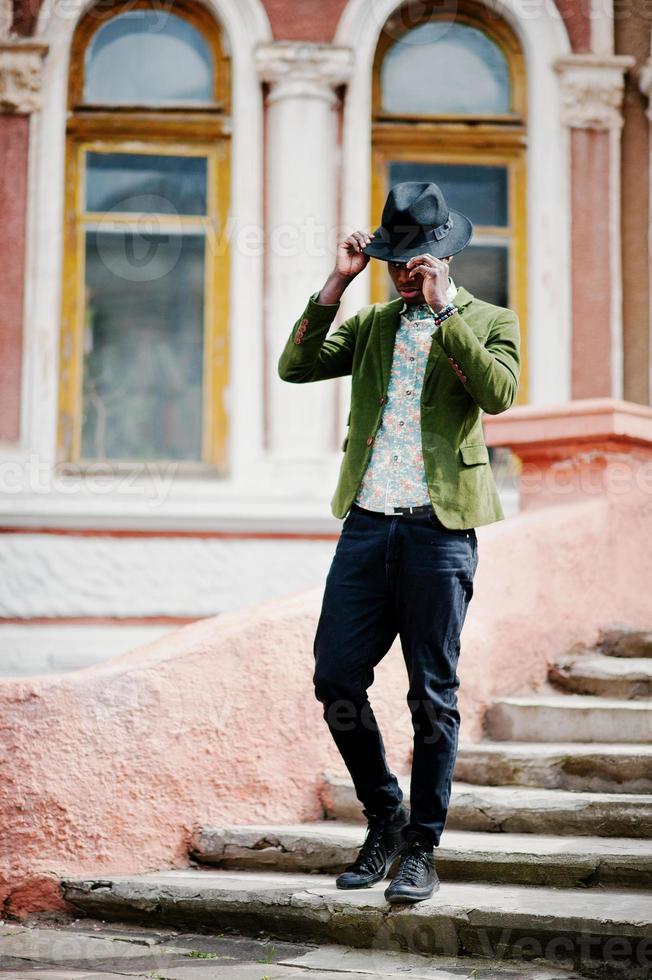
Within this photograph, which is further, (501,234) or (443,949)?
(501,234)

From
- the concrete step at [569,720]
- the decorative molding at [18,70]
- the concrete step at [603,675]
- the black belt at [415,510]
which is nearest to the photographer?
the black belt at [415,510]

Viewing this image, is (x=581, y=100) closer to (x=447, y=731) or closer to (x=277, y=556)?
(x=277, y=556)

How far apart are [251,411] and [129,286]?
3.45 ft

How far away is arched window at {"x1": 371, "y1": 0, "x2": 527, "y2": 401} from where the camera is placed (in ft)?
27.1

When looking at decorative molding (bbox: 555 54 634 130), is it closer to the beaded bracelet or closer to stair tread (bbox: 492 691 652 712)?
stair tread (bbox: 492 691 652 712)

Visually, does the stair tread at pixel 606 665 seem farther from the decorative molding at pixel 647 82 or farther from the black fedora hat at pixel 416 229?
the decorative molding at pixel 647 82

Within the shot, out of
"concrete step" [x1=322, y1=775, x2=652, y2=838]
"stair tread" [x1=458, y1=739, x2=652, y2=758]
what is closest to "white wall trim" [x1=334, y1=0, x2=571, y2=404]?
"stair tread" [x1=458, y1=739, x2=652, y2=758]

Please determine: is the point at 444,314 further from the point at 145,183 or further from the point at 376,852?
the point at 145,183

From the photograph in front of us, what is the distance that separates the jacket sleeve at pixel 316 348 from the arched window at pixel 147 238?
380 centimetres

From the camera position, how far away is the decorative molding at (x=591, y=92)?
809 centimetres

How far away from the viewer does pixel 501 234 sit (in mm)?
8305

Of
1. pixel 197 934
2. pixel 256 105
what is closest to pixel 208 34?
pixel 256 105

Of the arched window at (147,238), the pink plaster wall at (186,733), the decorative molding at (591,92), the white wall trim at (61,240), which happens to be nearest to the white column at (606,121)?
the decorative molding at (591,92)

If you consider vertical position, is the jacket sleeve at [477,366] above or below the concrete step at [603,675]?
above
